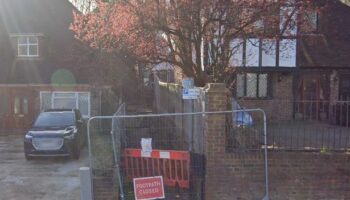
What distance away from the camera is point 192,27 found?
39.8 ft

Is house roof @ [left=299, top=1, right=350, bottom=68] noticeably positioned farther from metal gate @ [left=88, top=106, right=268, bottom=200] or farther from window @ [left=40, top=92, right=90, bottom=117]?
metal gate @ [left=88, top=106, right=268, bottom=200]

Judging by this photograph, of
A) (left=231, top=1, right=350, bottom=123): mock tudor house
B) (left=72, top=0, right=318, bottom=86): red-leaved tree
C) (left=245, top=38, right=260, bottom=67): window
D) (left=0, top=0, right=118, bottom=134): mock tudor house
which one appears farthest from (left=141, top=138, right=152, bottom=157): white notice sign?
(left=0, top=0, right=118, bottom=134): mock tudor house

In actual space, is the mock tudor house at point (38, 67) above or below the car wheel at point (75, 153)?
above

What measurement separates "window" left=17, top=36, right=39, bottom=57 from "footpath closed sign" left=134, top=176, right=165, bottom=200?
760 inches

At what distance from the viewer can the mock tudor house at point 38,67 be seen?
24859 millimetres

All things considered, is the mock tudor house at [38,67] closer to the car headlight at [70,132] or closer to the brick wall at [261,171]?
the car headlight at [70,132]

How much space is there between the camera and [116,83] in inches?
1061

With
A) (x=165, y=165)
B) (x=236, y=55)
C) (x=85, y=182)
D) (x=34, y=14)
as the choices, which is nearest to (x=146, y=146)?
(x=165, y=165)

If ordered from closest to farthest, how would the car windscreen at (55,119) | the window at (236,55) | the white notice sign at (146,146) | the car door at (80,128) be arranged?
the white notice sign at (146,146) → the window at (236,55) → the car windscreen at (55,119) → the car door at (80,128)

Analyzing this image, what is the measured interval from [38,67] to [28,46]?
1.24 meters

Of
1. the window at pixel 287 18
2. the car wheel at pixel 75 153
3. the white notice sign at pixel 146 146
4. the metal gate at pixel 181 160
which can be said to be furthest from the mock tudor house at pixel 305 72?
the white notice sign at pixel 146 146

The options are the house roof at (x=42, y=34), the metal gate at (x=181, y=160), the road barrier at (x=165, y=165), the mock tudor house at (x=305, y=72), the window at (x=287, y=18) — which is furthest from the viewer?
the house roof at (x=42, y=34)

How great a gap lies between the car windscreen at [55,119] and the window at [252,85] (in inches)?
326

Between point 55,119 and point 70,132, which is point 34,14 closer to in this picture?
point 55,119
